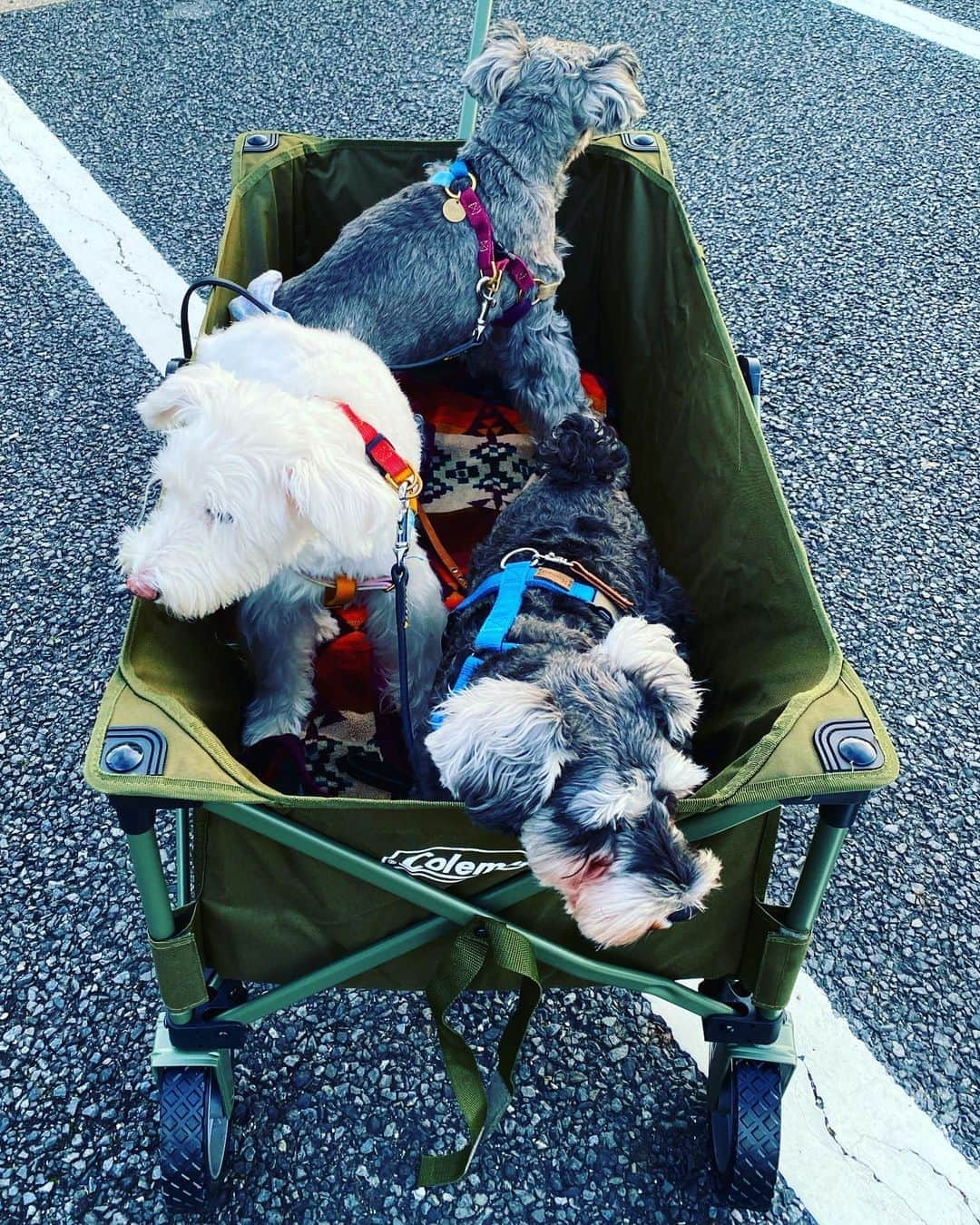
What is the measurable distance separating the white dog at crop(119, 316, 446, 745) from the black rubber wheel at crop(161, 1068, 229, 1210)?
0.95 m

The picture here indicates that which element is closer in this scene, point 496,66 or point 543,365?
point 496,66

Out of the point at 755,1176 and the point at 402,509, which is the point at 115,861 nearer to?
the point at 402,509

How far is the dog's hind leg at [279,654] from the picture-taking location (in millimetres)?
2551

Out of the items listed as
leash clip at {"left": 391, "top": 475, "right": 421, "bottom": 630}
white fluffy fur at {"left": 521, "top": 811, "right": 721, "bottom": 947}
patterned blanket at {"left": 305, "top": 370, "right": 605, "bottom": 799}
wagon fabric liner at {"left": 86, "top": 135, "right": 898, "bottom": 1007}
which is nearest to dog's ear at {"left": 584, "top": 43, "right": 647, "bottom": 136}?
wagon fabric liner at {"left": 86, "top": 135, "right": 898, "bottom": 1007}

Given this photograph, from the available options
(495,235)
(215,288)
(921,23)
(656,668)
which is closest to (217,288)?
(215,288)

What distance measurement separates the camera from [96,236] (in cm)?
504

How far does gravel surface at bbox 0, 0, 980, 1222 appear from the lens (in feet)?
7.42

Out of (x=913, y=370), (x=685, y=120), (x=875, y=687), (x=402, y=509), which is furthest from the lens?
(x=685, y=120)

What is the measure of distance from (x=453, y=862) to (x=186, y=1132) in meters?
0.86

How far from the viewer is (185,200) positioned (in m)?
5.27

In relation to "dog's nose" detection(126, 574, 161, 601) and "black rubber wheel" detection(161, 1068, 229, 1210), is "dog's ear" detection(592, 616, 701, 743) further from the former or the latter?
"black rubber wheel" detection(161, 1068, 229, 1210)

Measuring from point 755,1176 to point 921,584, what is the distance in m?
2.20

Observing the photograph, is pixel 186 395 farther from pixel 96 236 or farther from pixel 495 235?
pixel 96 236

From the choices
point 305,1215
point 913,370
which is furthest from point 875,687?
point 305,1215
